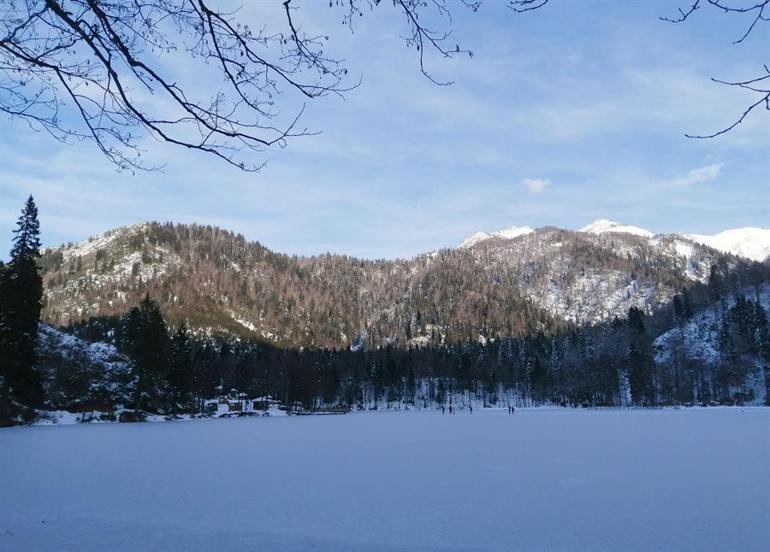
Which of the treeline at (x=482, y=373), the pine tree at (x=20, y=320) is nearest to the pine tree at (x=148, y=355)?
the treeline at (x=482, y=373)

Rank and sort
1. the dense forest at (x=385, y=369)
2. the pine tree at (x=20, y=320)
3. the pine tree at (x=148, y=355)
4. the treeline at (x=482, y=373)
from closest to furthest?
the pine tree at (x=20, y=320), the dense forest at (x=385, y=369), the pine tree at (x=148, y=355), the treeline at (x=482, y=373)

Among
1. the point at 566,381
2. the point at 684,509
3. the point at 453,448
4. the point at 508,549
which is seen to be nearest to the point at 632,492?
the point at 684,509

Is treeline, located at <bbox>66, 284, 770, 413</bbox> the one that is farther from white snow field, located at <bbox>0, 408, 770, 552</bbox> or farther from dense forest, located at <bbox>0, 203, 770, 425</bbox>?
white snow field, located at <bbox>0, 408, 770, 552</bbox>

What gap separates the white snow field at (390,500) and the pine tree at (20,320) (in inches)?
1020

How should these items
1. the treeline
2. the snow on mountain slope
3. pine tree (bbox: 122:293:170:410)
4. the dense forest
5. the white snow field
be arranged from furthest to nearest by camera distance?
the snow on mountain slope, the treeline, pine tree (bbox: 122:293:170:410), the dense forest, the white snow field

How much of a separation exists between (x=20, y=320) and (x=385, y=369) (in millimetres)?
107083

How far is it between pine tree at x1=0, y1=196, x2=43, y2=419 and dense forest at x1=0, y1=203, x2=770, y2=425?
0.29 ft

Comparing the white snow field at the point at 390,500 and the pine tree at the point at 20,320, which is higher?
the pine tree at the point at 20,320

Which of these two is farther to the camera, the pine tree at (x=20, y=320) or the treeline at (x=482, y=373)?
the treeline at (x=482, y=373)

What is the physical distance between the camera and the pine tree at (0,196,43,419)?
4169cm

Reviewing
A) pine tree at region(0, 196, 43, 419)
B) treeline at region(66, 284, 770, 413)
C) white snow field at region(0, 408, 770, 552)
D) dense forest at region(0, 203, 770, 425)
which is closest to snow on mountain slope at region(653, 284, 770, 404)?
dense forest at region(0, 203, 770, 425)

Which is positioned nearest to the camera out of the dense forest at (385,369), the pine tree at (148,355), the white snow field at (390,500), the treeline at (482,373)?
the white snow field at (390,500)

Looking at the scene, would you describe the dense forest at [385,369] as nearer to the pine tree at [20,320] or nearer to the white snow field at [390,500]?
the pine tree at [20,320]

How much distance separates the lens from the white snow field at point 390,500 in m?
8.25
